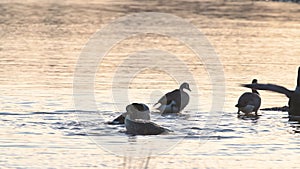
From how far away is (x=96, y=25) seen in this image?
5178 cm

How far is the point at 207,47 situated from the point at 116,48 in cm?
349

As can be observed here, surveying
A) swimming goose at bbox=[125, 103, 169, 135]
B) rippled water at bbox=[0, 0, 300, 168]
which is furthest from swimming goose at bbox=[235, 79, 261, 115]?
swimming goose at bbox=[125, 103, 169, 135]

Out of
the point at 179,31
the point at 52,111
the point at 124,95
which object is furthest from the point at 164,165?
the point at 179,31

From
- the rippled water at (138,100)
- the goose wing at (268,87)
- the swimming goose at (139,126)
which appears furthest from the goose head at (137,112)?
the goose wing at (268,87)

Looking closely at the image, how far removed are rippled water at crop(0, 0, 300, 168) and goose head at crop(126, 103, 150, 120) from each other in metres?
0.31

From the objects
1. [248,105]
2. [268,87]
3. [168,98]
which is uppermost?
[268,87]

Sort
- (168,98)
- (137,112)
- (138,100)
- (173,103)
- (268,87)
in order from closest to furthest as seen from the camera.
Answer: (137,112) → (268,87) → (173,103) → (168,98) → (138,100)

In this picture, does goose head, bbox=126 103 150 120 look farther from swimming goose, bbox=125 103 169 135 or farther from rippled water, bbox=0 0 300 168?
rippled water, bbox=0 0 300 168

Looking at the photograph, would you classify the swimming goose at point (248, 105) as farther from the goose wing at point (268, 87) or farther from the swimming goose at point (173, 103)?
the swimming goose at point (173, 103)

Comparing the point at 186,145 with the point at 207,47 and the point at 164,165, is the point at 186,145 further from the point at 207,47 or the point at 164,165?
the point at 207,47

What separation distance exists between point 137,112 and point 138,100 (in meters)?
4.42

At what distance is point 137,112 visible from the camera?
18.9 m

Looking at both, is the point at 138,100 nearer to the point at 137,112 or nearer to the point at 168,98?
the point at 168,98

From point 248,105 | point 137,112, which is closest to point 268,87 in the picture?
point 248,105
